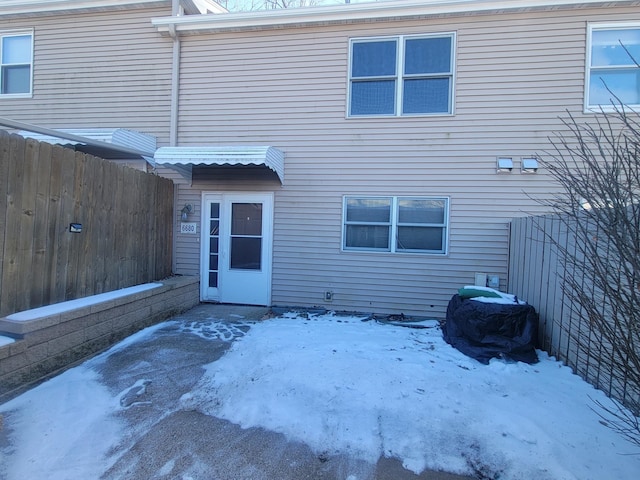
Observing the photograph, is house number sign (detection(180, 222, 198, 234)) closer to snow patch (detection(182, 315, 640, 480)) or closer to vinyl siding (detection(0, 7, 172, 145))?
vinyl siding (detection(0, 7, 172, 145))

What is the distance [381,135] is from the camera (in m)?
6.11

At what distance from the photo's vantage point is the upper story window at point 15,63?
7168 millimetres

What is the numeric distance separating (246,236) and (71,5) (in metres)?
5.48

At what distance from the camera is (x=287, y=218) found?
6.40 meters

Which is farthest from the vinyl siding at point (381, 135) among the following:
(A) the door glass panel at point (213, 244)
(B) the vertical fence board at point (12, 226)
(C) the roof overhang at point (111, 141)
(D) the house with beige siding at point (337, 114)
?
(B) the vertical fence board at point (12, 226)

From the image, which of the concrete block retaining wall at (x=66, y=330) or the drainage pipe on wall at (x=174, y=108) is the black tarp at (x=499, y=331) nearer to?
the concrete block retaining wall at (x=66, y=330)

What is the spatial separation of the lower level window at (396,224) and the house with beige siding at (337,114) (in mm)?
24

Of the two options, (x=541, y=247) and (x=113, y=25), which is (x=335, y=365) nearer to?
(x=541, y=247)

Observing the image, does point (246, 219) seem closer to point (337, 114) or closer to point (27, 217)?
point (337, 114)

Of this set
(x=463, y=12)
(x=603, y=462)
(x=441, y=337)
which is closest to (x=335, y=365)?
(x=441, y=337)


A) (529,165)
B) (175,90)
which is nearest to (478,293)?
(529,165)

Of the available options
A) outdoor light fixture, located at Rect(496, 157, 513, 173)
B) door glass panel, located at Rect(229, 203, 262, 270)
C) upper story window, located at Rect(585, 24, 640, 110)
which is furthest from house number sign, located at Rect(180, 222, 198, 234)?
upper story window, located at Rect(585, 24, 640, 110)

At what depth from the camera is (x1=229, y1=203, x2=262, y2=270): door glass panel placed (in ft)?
21.4

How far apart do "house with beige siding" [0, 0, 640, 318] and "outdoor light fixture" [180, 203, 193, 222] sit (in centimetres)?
3
